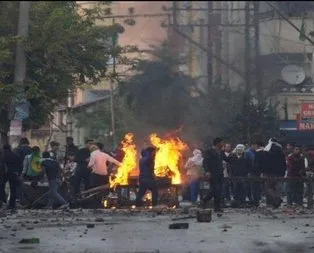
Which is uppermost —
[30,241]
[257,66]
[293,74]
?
[257,66]

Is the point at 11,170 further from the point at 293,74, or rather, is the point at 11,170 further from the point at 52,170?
the point at 293,74

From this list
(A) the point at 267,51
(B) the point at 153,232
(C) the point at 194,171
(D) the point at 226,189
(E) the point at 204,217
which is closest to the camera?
(B) the point at 153,232

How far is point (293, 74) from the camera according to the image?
138 feet

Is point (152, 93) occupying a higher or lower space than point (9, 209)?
higher

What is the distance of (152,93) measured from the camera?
48281 mm

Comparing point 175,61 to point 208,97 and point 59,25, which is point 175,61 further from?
point 59,25

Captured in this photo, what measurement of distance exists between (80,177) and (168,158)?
2104 mm

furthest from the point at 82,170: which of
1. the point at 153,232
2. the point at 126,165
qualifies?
the point at 153,232

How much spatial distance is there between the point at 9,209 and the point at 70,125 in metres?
34.2

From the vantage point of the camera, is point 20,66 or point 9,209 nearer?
point 9,209

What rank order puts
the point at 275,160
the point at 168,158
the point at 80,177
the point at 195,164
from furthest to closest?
1. the point at 195,164
2. the point at 168,158
3. the point at 80,177
4. the point at 275,160

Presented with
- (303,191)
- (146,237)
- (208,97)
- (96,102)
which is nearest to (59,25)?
(303,191)

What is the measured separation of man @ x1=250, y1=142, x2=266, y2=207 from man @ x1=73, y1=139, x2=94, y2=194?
12.5 feet

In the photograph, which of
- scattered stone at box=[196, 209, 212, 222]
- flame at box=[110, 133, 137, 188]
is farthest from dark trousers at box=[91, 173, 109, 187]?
scattered stone at box=[196, 209, 212, 222]
